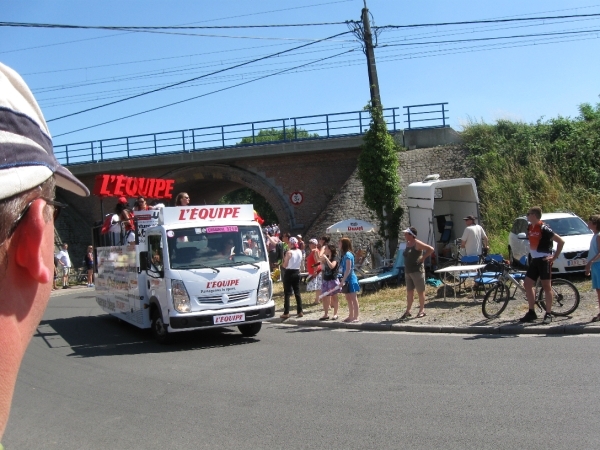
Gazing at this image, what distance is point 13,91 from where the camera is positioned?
1392 mm

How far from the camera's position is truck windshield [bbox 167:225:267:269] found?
12.7 metres

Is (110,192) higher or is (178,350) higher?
(110,192)

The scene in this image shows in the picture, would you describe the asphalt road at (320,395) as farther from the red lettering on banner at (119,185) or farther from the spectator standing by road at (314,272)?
the spectator standing by road at (314,272)

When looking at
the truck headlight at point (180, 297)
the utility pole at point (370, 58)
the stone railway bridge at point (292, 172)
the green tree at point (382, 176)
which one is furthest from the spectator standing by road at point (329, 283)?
the stone railway bridge at point (292, 172)

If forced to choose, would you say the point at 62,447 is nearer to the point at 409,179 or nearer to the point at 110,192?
the point at 110,192

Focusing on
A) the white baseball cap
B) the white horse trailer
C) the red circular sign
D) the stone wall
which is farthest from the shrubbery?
the white baseball cap

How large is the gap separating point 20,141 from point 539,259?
11899mm

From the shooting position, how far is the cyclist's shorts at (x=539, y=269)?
1209cm

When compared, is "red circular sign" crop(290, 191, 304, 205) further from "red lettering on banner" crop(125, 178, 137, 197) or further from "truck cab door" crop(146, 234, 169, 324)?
"truck cab door" crop(146, 234, 169, 324)

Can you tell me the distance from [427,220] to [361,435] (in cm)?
1489

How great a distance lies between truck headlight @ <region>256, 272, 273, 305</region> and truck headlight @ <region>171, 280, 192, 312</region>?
1.36 m

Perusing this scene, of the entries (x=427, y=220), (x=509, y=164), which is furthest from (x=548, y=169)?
(x=427, y=220)

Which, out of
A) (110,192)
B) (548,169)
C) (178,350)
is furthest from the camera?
(548,169)

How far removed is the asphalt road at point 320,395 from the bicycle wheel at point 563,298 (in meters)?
1.66
